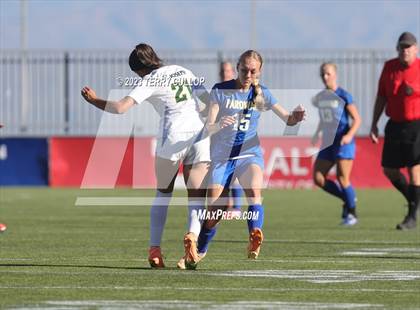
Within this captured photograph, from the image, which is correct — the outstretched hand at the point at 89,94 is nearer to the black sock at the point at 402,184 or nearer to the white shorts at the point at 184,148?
the white shorts at the point at 184,148

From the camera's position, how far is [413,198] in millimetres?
18328

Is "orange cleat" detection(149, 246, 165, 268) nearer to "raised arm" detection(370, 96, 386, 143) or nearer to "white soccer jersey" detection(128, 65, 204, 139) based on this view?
"white soccer jersey" detection(128, 65, 204, 139)

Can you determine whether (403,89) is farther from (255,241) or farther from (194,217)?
(194,217)

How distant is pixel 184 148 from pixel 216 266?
3.65ft

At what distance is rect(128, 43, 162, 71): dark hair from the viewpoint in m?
12.7

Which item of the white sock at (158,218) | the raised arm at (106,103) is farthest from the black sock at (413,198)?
the raised arm at (106,103)

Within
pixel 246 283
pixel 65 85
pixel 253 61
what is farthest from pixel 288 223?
pixel 65 85

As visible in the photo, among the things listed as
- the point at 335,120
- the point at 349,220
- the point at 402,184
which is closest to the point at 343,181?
the point at 349,220

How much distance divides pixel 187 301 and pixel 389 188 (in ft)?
72.1

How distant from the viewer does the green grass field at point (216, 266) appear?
Result: 10.3m

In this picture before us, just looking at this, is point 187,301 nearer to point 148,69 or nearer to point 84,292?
point 84,292

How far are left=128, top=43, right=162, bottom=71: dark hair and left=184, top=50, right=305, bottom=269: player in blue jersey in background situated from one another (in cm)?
76

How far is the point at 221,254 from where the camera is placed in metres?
14.4

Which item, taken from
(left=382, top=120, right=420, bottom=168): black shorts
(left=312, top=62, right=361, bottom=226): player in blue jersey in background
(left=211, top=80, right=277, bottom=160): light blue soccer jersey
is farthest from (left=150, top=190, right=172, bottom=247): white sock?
(left=312, top=62, right=361, bottom=226): player in blue jersey in background
